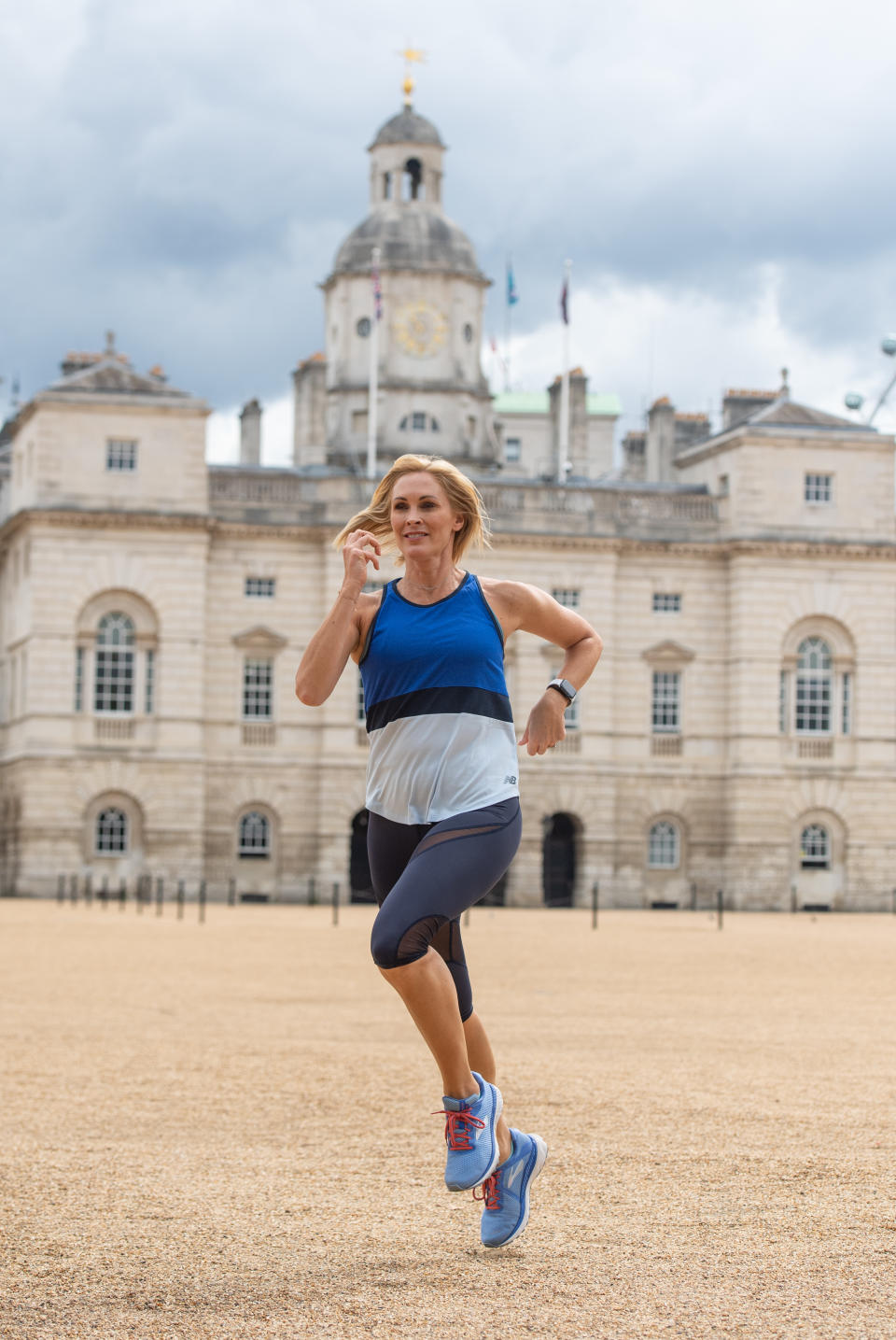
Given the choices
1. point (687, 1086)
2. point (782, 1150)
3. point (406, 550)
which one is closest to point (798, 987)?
point (687, 1086)

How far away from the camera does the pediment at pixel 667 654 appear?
58375 millimetres

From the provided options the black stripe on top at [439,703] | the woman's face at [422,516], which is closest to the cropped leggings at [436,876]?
the black stripe on top at [439,703]

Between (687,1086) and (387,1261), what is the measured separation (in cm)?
556

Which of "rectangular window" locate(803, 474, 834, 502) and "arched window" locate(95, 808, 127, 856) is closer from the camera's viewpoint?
"arched window" locate(95, 808, 127, 856)

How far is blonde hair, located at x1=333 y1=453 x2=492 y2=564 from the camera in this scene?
7473 millimetres

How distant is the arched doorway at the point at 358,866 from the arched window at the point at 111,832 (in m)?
6.23

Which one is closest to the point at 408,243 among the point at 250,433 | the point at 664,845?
the point at 250,433

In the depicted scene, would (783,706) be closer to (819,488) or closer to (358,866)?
(819,488)

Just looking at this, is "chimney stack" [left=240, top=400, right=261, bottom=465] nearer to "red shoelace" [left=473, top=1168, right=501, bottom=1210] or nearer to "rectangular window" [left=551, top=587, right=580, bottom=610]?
"rectangular window" [left=551, top=587, right=580, bottom=610]

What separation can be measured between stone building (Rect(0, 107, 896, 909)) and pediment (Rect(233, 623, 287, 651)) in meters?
0.07

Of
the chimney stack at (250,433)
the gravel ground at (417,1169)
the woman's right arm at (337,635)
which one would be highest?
the chimney stack at (250,433)

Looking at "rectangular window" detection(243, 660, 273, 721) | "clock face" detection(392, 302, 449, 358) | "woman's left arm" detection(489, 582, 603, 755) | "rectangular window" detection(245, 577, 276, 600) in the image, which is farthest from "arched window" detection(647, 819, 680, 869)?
"woman's left arm" detection(489, 582, 603, 755)

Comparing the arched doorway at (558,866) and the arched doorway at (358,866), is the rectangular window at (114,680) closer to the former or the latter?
the arched doorway at (358,866)

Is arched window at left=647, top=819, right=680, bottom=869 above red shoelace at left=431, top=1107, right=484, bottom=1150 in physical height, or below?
below
